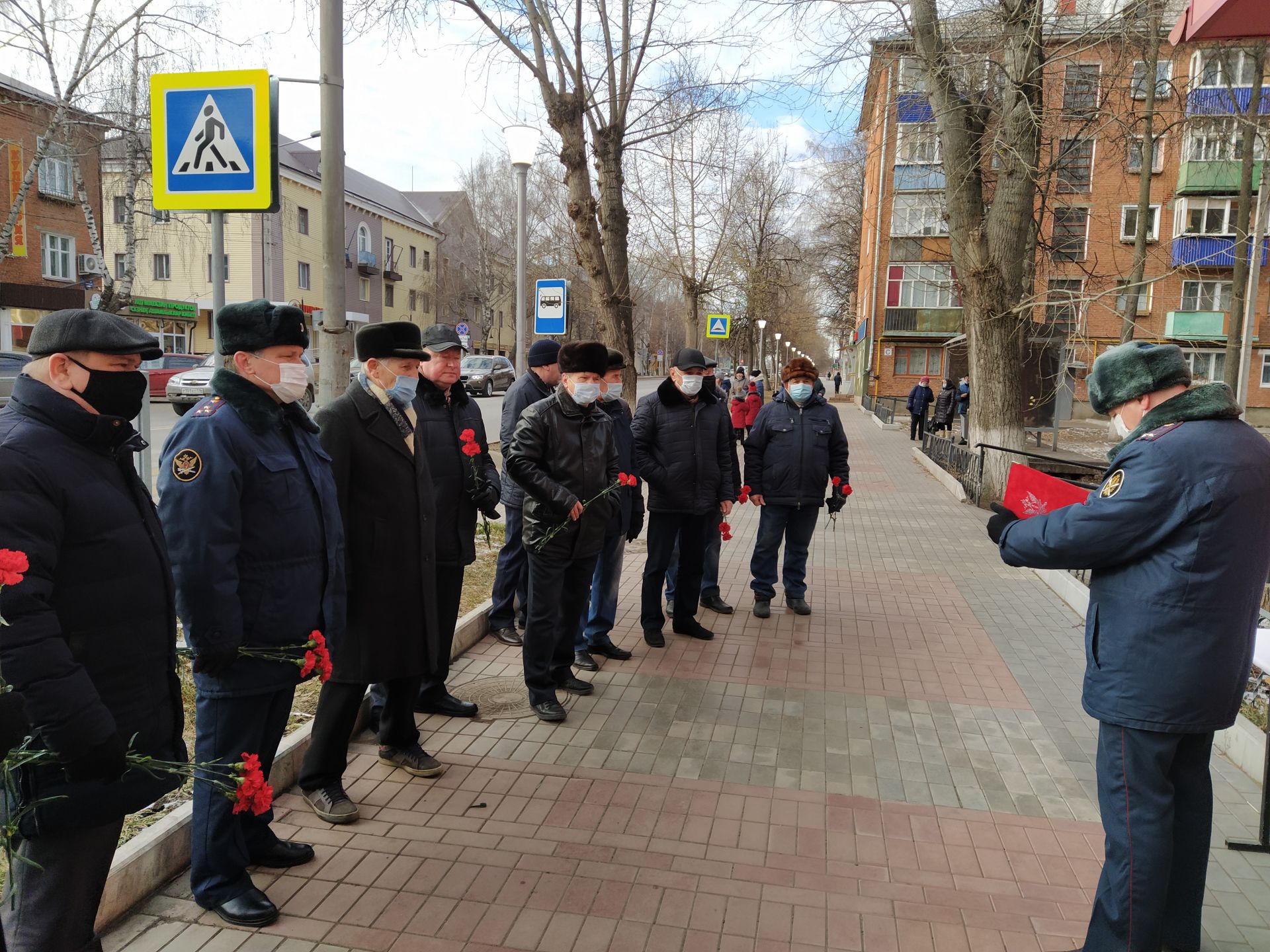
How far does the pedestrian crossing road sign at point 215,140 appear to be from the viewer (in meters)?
4.24

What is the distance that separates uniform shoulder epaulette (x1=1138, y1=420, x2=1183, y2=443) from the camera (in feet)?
8.82

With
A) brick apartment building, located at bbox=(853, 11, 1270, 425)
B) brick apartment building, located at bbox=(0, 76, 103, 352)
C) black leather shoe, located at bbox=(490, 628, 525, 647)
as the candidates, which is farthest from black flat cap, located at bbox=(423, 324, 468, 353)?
brick apartment building, located at bbox=(0, 76, 103, 352)

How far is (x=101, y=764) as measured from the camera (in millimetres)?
2252

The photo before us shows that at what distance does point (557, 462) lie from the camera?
5051 mm

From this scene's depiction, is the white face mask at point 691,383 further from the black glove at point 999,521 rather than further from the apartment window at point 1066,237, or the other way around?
the apartment window at point 1066,237

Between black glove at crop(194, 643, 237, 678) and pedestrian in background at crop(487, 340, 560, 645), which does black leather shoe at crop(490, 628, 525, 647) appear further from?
black glove at crop(194, 643, 237, 678)

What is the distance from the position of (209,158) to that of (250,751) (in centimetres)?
277

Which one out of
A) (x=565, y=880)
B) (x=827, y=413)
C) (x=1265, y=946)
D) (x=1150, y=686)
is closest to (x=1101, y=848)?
(x=1265, y=946)

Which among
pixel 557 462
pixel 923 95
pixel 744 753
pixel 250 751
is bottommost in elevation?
pixel 744 753

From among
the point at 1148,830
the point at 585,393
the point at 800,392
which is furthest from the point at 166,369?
the point at 1148,830

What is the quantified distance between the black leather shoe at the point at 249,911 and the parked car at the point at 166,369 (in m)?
24.7

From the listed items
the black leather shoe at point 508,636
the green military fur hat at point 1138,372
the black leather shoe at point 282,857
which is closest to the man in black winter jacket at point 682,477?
the black leather shoe at point 508,636

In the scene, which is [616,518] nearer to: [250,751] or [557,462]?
[557,462]

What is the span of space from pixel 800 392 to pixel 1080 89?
12923 millimetres
